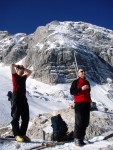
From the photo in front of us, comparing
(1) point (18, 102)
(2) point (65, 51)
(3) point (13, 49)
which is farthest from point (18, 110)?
(3) point (13, 49)

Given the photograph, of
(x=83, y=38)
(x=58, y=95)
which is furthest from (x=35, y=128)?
(x=83, y=38)

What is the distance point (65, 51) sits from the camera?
142500mm

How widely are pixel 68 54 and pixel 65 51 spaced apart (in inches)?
78.6

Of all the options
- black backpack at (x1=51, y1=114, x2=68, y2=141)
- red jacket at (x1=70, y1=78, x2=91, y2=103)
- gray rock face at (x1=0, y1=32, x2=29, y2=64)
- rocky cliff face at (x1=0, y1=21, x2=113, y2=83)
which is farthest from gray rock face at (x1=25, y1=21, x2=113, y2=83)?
red jacket at (x1=70, y1=78, x2=91, y2=103)

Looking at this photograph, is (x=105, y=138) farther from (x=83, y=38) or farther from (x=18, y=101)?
(x=83, y=38)

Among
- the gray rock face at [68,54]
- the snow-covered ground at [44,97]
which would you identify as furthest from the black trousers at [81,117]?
the gray rock face at [68,54]

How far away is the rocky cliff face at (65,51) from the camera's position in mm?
138750

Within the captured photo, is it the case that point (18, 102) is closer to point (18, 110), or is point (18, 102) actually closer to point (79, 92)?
point (18, 110)

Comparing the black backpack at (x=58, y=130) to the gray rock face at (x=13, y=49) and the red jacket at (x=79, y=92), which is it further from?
the gray rock face at (x=13, y=49)

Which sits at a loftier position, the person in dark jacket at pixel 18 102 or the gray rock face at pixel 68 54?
the gray rock face at pixel 68 54

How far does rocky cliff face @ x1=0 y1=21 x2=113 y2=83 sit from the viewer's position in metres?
139

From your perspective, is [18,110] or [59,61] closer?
[18,110]

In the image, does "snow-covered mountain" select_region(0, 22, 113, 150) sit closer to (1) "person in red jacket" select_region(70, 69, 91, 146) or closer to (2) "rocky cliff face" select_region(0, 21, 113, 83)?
(2) "rocky cliff face" select_region(0, 21, 113, 83)

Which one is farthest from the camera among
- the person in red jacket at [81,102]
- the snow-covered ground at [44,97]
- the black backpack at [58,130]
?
the snow-covered ground at [44,97]
